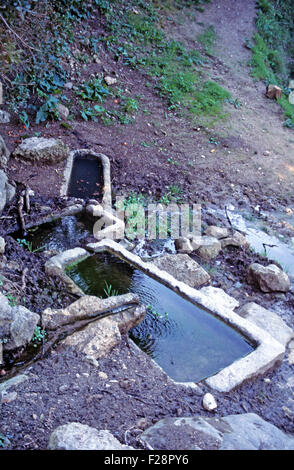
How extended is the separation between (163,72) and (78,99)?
2.67 meters

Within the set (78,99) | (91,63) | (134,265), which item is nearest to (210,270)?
(134,265)

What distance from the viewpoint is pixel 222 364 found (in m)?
3.34

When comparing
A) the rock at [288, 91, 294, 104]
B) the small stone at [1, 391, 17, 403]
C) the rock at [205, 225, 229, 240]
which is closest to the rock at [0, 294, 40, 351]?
the small stone at [1, 391, 17, 403]

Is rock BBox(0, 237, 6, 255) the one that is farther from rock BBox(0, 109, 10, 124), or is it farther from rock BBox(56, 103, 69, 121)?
rock BBox(56, 103, 69, 121)

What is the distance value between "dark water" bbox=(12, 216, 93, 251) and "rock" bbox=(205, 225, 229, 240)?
5.19 ft

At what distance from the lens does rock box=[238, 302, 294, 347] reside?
381cm

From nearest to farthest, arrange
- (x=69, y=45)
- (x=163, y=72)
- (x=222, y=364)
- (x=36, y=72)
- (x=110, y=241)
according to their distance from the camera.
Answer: (x=222, y=364), (x=110, y=241), (x=36, y=72), (x=69, y=45), (x=163, y=72)

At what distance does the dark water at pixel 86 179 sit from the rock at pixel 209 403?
348cm

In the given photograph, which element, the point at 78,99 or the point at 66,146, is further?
the point at 78,99

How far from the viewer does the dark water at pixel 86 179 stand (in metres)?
5.79

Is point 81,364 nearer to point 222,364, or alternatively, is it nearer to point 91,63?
point 222,364

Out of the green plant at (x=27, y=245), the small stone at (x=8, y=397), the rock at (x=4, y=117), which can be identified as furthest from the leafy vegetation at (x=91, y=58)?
the small stone at (x=8, y=397)

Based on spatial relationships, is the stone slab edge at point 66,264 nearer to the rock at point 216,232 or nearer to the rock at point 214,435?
the rock at point 214,435

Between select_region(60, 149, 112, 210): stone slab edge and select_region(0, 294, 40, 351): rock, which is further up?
select_region(0, 294, 40, 351): rock
